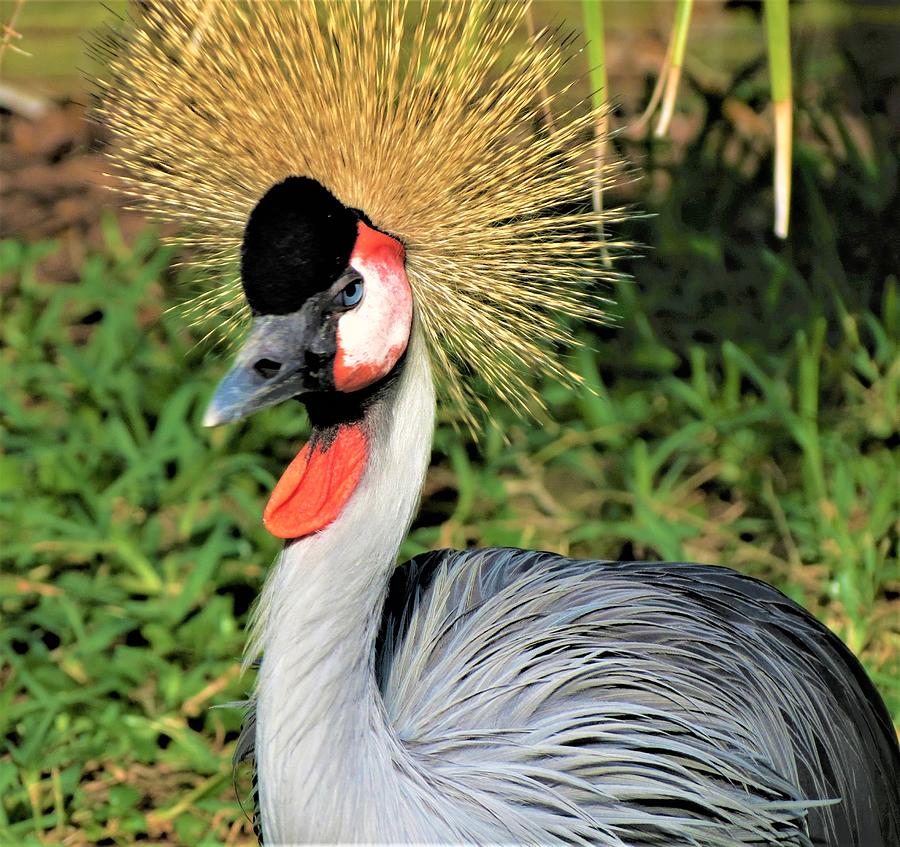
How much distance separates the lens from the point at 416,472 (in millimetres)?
1394

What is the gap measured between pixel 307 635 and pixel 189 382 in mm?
1549

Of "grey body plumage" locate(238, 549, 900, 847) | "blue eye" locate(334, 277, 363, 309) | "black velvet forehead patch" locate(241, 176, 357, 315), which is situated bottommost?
"grey body plumage" locate(238, 549, 900, 847)

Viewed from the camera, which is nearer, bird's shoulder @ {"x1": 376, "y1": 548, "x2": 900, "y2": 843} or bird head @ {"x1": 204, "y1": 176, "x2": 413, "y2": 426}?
bird head @ {"x1": 204, "y1": 176, "x2": 413, "y2": 426}

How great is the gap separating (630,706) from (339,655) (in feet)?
1.17

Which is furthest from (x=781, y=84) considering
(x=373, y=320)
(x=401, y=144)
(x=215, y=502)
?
(x=215, y=502)

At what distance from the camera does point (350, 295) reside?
135cm

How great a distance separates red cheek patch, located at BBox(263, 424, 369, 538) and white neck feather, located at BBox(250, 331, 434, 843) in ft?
0.03

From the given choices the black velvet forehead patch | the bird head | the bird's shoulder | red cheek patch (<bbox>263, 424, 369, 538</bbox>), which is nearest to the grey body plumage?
the bird's shoulder

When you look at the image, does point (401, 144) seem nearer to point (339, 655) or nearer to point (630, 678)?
point (339, 655)

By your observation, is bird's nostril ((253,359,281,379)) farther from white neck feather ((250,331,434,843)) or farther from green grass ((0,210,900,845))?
green grass ((0,210,900,845))

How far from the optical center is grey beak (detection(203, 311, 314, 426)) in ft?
4.18

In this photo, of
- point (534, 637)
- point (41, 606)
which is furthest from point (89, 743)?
point (534, 637)

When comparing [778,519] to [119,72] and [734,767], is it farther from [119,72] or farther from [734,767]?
[119,72]

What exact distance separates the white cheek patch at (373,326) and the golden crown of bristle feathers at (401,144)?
0.07 metres
